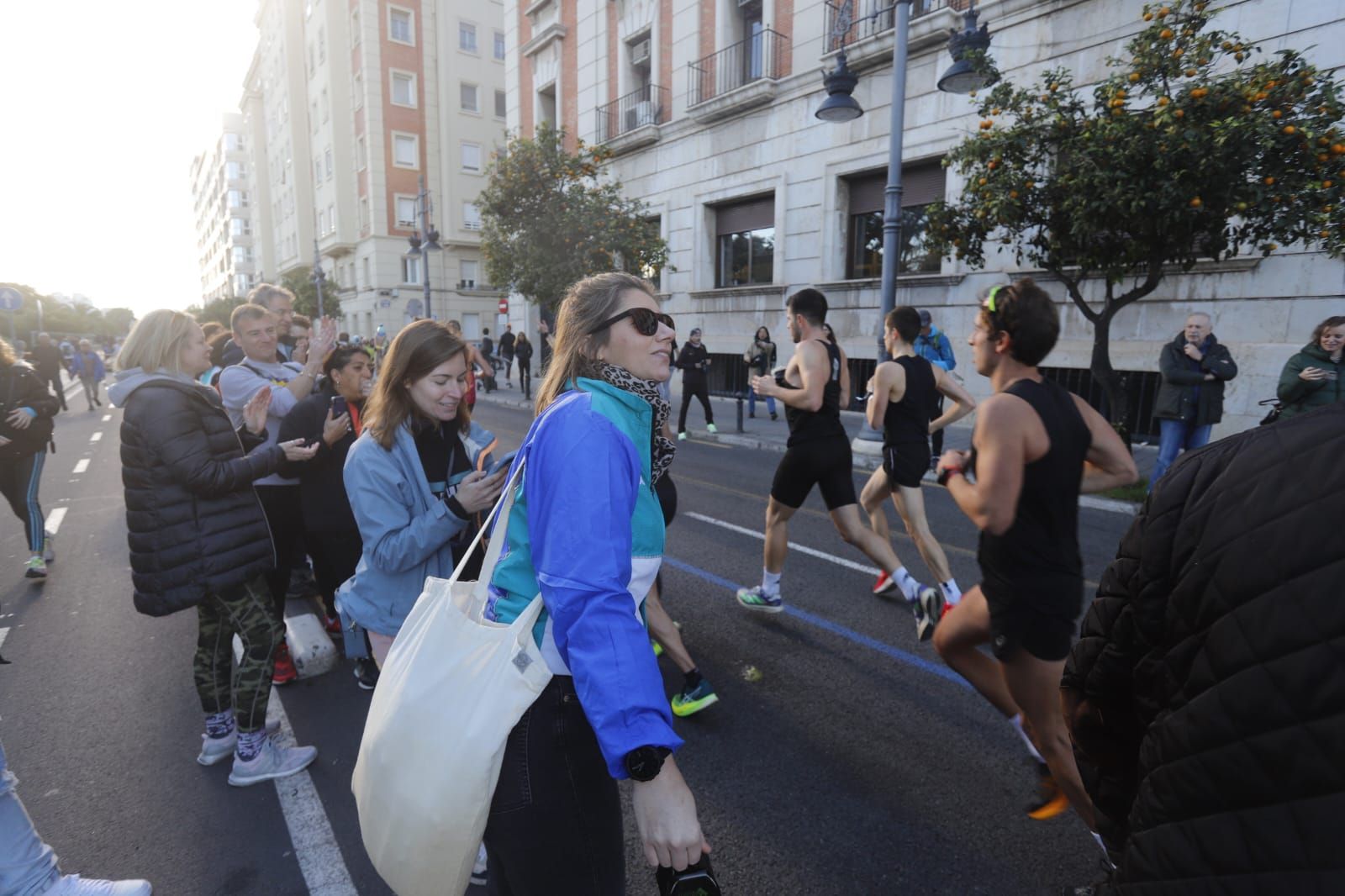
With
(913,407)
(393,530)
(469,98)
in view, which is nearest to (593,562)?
(393,530)

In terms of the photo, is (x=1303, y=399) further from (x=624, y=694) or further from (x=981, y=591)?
(x=624, y=694)

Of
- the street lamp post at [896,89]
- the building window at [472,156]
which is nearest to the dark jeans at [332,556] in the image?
the street lamp post at [896,89]

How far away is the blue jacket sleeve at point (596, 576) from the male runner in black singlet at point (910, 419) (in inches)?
150

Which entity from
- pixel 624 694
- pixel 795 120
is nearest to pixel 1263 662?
pixel 624 694

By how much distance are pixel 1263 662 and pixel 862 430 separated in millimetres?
10969

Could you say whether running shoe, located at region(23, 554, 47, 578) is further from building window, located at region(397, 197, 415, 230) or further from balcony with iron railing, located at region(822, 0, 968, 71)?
building window, located at region(397, 197, 415, 230)

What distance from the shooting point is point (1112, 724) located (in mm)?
1156

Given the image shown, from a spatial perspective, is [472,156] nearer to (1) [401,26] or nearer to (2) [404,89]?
(2) [404,89]

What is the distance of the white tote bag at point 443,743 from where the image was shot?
125 centimetres

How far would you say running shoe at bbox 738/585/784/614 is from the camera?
4.77 meters

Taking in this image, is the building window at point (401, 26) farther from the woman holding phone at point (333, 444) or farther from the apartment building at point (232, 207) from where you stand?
the apartment building at point (232, 207)

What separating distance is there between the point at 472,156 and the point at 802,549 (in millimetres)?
41200

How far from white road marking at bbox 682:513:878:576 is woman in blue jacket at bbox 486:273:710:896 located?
174 inches

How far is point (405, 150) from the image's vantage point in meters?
39.5
